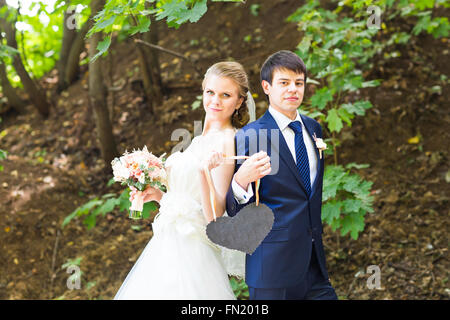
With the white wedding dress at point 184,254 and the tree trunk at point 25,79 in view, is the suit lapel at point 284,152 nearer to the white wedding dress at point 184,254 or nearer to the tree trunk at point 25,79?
the white wedding dress at point 184,254

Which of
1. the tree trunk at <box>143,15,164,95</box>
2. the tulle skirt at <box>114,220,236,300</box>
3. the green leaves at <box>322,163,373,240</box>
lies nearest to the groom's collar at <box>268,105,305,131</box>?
the tulle skirt at <box>114,220,236,300</box>

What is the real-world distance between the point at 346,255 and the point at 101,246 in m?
3.11

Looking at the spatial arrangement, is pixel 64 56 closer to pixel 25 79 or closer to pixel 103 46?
pixel 25 79

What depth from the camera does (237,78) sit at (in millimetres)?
2529

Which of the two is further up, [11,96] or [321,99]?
[11,96]

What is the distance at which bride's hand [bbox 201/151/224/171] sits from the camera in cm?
219

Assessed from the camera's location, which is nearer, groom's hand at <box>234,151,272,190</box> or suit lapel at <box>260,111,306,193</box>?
groom's hand at <box>234,151,272,190</box>

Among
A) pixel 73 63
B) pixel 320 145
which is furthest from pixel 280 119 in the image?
pixel 73 63

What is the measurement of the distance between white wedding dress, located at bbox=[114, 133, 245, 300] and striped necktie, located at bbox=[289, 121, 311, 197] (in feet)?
1.31

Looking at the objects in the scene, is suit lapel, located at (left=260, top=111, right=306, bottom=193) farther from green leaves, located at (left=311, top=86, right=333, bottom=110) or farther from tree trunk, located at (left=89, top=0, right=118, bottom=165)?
tree trunk, located at (left=89, top=0, right=118, bottom=165)

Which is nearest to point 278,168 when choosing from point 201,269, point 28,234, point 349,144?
point 201,269

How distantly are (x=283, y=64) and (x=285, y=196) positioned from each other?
2.22ft

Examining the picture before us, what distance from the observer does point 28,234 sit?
20.3 ft

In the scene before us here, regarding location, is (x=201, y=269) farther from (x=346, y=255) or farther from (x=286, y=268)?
(x=346, y=255)
